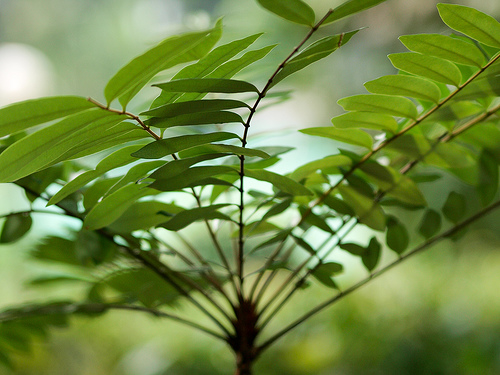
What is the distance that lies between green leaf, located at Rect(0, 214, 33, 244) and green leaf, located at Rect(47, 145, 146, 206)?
14 centimetres

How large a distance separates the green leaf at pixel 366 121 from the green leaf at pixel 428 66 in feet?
0.15

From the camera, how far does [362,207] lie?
0.39 meters

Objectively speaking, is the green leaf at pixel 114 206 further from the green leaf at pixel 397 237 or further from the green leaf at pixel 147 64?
the green leaf at pixel 397 237

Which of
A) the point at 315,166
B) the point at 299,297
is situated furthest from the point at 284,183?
the point at 299,297

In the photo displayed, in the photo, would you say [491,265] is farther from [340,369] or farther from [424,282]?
[340,369]

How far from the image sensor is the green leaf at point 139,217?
345mm

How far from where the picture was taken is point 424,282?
4.53ft

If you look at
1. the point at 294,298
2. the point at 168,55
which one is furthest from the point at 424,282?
the point at 168,55

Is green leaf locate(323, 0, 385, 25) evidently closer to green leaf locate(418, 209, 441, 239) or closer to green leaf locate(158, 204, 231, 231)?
green leaf locate(158, 204, 231, 231)

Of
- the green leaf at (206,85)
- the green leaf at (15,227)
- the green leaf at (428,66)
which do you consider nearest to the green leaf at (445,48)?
the green leaf at (428,66)

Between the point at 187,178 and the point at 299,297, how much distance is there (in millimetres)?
1188

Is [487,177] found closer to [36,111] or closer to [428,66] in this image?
[428,66]

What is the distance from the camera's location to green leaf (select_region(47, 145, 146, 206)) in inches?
11.4

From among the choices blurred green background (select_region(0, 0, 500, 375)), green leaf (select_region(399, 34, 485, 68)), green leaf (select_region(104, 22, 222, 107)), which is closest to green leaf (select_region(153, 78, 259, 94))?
green leaf (select_region(104, 22, 222, 107))
